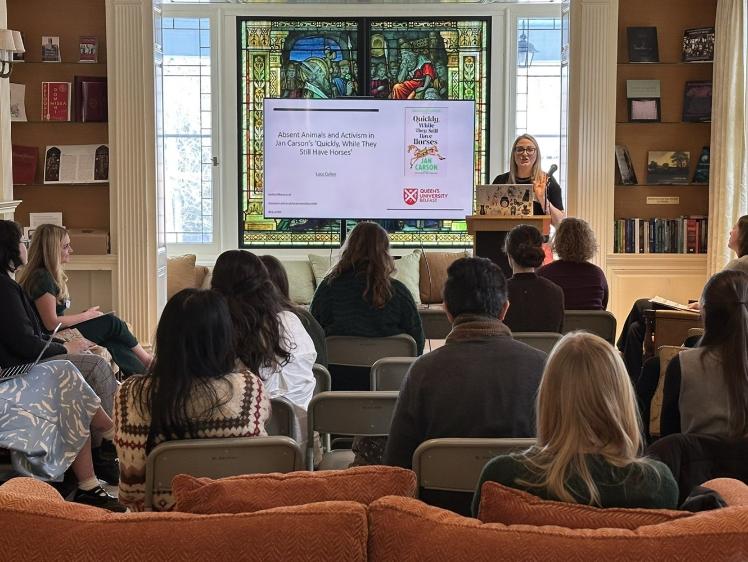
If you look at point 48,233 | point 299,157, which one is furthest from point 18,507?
point 299,157

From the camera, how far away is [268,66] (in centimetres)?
920

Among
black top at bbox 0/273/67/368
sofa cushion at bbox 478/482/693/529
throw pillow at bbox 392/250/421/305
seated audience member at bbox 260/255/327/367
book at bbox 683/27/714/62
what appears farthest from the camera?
throw pillow at bbox 392/250/421/305

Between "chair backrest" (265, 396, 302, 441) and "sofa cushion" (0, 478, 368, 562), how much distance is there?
Answer: 1.53 m

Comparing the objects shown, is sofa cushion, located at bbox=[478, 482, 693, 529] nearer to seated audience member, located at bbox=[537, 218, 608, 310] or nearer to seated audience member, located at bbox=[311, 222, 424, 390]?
seated audience member, located at bbox=[311, 222, 424, 390]

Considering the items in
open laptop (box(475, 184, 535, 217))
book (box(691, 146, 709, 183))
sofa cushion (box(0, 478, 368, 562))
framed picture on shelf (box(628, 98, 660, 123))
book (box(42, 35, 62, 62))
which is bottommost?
sofa cushion (box(0, 478, 368, 562))

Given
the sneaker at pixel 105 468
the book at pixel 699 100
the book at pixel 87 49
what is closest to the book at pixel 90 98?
the book at pixel 87 49

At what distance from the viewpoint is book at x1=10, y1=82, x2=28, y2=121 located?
24.9ft

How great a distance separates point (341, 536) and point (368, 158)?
7611 millimetres

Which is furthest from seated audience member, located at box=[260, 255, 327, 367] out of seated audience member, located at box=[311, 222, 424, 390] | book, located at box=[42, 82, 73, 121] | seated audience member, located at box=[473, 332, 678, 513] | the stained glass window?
the stained glass window

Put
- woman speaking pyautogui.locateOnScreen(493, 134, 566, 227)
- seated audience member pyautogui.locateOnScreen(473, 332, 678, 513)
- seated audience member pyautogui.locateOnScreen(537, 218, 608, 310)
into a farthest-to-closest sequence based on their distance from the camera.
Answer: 1. woman speaking pyautogui.locateOnScreen(493, 134, 566, 227)
2. seated audience member pyautogui.locateOnScreen(537, 218, 608, 310)
3. seated audience member pyautogui.locateOnScreen(473, 332, 678, 513)

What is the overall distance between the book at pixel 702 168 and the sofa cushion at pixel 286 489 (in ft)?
20.6

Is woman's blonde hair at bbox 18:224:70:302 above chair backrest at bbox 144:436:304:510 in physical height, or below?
above

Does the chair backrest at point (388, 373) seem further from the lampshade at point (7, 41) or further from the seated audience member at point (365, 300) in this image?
the lampshade at point (7, 41)

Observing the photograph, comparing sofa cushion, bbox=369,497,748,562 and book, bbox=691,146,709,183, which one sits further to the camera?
book, bbox=691,146,709,183
